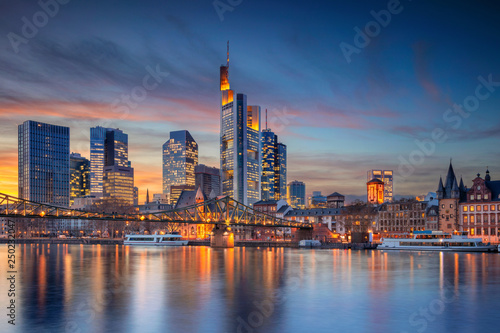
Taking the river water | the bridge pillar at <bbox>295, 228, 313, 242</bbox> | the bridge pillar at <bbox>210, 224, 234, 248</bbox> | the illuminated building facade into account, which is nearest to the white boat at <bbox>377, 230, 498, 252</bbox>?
the illuminated building facade

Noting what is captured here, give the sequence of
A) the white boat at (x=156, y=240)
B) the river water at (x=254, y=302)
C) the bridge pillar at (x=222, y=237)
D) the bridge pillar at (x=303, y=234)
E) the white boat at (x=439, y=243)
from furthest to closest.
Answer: the white boat at (x=156, y=240), the bridge pillar at (x=303, y=234), the bridge pillar at (x=222, y=237), the white boat at (x=439, y=243), the river water at (x=254, y=302)

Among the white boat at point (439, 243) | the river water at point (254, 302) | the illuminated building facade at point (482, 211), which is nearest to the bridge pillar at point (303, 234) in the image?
the white boat at point (439, 243)

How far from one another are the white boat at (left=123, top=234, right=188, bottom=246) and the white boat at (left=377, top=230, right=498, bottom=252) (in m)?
74.7

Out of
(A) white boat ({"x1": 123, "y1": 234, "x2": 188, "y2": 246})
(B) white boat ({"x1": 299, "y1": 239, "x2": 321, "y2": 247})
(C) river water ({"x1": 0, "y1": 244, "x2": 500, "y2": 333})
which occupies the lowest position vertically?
(A) white boat ({"x1": 123, "y1": 234, "x2": 188, "y2": 246})

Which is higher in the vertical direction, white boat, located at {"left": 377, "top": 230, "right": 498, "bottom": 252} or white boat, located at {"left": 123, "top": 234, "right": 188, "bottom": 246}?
white boat, located at {"left": 377, "top": 230, "right": 498, "bottom": 252}

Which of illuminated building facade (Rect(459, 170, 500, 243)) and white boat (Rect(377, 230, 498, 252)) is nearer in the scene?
white boat (Rect(377, 230, 498, 252))

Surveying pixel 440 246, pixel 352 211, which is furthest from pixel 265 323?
pixel 352 211

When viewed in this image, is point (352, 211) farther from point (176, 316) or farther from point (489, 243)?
point (176, 316)

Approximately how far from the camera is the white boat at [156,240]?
17338cm

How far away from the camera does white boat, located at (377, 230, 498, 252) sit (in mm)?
114606

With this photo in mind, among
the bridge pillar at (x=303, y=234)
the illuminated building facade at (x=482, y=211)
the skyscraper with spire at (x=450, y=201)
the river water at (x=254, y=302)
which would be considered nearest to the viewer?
the river water at (x=254, y=302)

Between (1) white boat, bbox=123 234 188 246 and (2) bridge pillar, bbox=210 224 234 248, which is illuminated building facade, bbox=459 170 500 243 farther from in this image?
(1) white boat, bbox=123 234 188 246

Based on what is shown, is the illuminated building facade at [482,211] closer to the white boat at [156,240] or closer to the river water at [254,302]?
the river water at [254,302]

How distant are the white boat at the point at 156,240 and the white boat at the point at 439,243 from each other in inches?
2941
